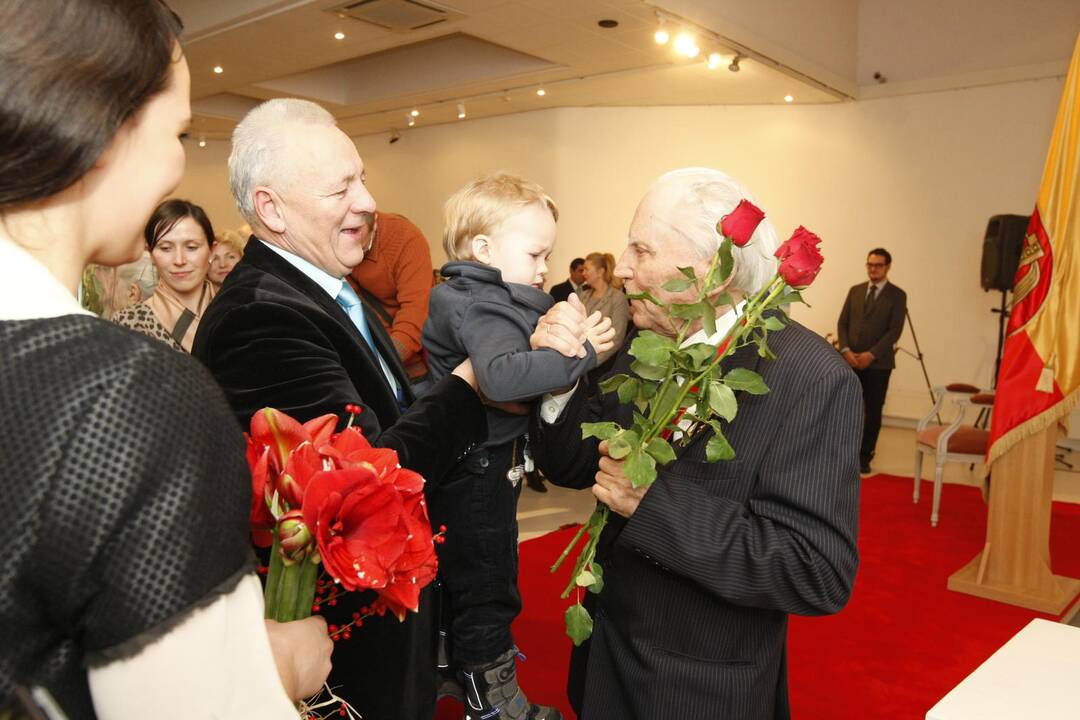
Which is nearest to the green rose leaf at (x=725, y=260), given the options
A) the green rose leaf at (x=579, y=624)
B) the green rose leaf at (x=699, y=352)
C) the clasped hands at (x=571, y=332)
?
the green rose leaf at (x=699, y=352)

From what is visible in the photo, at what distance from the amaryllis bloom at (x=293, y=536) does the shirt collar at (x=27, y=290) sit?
0.32m

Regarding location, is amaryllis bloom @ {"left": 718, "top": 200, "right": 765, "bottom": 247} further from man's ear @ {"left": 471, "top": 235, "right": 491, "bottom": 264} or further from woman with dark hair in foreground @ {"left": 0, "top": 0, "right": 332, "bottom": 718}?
man's ear @ {"left": 471, "top": 235, "right": 491, "bottom": 264}

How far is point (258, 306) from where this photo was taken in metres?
1.43

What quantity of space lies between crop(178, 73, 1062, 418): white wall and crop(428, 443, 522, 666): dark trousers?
7273 millimetres

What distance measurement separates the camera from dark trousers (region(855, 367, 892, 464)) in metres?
7.73

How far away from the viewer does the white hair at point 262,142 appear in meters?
1.55

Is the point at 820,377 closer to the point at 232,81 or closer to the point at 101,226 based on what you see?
the point at 101,226

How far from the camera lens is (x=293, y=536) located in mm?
906

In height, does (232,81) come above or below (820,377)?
above

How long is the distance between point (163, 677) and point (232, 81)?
11.5 meters

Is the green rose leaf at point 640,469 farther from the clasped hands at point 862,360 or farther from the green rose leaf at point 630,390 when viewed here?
the clasped hands at point 862,360

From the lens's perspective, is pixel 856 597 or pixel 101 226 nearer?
pixel 101 226

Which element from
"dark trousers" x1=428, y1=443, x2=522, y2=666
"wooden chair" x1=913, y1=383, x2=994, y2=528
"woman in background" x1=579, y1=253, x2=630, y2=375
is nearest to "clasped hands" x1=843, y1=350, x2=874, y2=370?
"wooden chair" x1=913, y1=383, x2=994, y2=528

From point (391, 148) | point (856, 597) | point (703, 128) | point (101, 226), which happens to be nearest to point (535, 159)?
point (703, 128)
